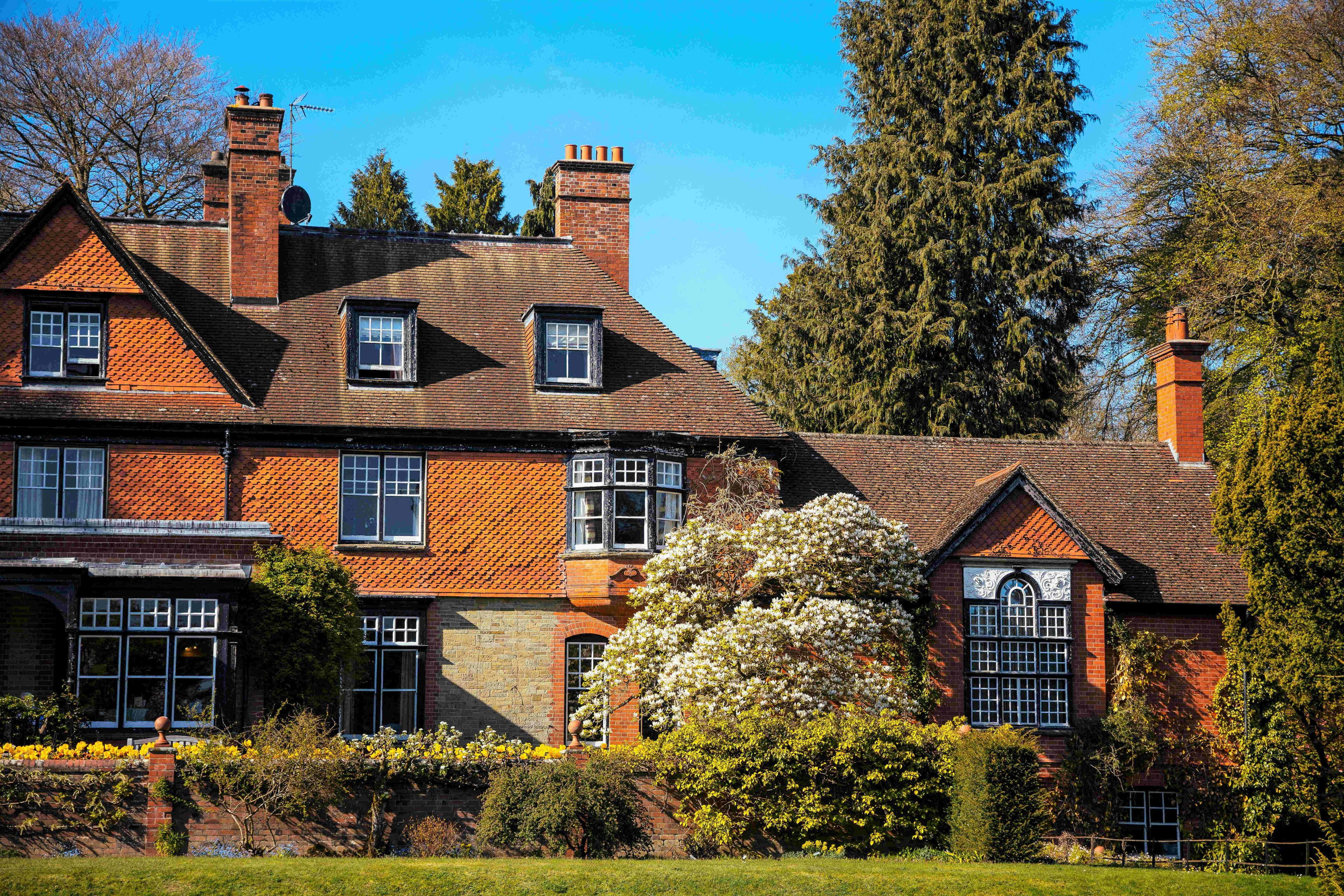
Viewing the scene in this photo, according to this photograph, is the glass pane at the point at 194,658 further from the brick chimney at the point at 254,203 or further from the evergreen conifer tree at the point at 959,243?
the evergreen conifer tree at the point at 959,243

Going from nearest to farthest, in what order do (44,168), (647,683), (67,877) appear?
(67,877) → (647,683) → (44,168)

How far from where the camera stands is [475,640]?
86.6ft

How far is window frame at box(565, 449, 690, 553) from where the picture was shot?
2653cm

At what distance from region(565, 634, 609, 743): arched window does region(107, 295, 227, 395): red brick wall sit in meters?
8.09

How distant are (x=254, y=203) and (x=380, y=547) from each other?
26.0ft

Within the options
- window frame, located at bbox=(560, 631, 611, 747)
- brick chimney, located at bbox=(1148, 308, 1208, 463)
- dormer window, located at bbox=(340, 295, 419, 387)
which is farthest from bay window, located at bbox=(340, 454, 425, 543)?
brick chimney, located at bbox=(1148, 308, 1208, 463)

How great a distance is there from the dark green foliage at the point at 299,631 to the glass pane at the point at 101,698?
231 cm

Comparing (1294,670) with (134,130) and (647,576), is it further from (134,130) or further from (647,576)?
(134,130)

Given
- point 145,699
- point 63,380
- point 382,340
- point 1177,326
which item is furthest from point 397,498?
point 1177,326

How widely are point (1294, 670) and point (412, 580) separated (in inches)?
628

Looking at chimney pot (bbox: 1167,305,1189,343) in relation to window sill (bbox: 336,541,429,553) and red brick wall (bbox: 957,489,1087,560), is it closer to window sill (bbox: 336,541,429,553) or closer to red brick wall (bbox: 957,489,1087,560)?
red brick wall (bbox: 957,489,1087,560)

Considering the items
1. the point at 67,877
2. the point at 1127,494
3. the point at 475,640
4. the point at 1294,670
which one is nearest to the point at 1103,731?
the point at 1294,670

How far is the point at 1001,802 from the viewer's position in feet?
67.9

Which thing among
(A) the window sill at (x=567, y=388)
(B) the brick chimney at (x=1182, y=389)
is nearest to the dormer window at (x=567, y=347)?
(A) the window sill at (x=567, y=388)
